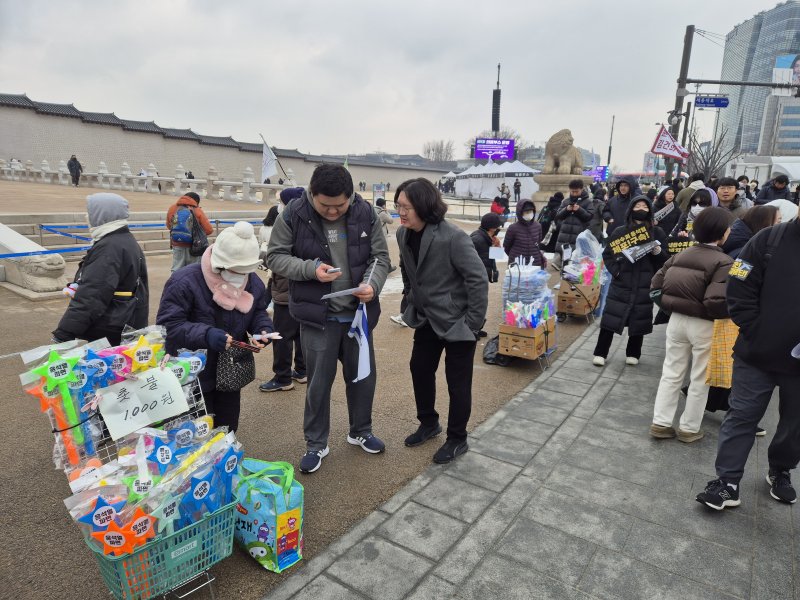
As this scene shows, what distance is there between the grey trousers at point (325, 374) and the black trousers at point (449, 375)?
388mm

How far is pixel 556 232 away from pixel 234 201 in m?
19.6

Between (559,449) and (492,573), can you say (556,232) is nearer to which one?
(559,449)

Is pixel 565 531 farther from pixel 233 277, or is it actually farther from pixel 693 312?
pixel 233 277

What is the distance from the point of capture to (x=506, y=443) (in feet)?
12.8

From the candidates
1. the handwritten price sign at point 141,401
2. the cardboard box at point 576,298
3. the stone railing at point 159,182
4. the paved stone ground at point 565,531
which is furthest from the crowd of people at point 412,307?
the stone railing at point 159,182

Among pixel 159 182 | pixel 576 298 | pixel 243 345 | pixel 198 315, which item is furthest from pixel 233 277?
pixel 159 182

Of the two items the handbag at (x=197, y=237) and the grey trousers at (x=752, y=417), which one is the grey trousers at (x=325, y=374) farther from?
the handbag at (x=197, y=237)

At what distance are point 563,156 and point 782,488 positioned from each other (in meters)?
12.8

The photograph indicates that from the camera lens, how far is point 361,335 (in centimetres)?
333

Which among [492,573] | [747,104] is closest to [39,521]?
[492,573]

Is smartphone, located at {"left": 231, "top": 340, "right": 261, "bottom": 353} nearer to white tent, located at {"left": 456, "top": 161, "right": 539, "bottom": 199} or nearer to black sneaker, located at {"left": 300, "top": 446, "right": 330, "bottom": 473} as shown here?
black sneaker, located at {"left": 300, "top": 446, "right": 330, "bottom": 473}

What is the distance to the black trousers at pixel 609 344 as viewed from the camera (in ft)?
18.4

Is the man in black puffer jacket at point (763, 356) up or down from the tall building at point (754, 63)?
down

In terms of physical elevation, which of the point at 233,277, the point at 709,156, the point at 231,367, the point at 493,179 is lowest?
the point at 231,367
